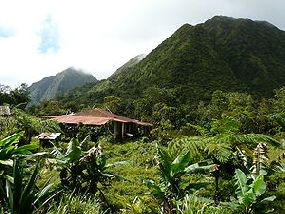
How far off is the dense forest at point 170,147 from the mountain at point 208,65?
13.8 inches

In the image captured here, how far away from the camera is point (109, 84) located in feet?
294

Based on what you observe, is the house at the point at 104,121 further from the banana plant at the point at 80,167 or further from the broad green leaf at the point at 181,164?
the broad green leaf at the point at 181,164

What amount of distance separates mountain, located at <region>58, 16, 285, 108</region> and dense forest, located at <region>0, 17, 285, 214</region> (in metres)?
0.35

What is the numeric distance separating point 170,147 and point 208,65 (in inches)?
3017

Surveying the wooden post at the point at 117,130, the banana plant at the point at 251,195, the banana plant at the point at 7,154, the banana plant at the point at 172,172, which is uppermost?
the banana plant at the point at 7,154

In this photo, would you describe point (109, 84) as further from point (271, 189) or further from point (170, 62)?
point (271, 189)

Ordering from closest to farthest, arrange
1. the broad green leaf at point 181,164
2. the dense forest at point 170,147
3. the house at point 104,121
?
the dense forest at point 170,147 → the broad green leaf at point 181,164 → the house at point 104,121

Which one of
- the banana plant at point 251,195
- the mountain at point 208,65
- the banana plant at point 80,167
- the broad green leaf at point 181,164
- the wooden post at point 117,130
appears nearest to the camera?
the banana plant at point 251,195

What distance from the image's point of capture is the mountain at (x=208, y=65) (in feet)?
236

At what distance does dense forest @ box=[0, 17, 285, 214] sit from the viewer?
19.5 ft

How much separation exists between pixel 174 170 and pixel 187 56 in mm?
78327

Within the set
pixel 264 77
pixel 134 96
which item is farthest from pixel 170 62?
pixel 264 77

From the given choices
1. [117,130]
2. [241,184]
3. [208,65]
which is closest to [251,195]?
[241,184]

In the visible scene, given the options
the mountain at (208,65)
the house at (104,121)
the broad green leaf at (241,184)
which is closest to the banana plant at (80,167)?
the broad green leaf at (241,184)
